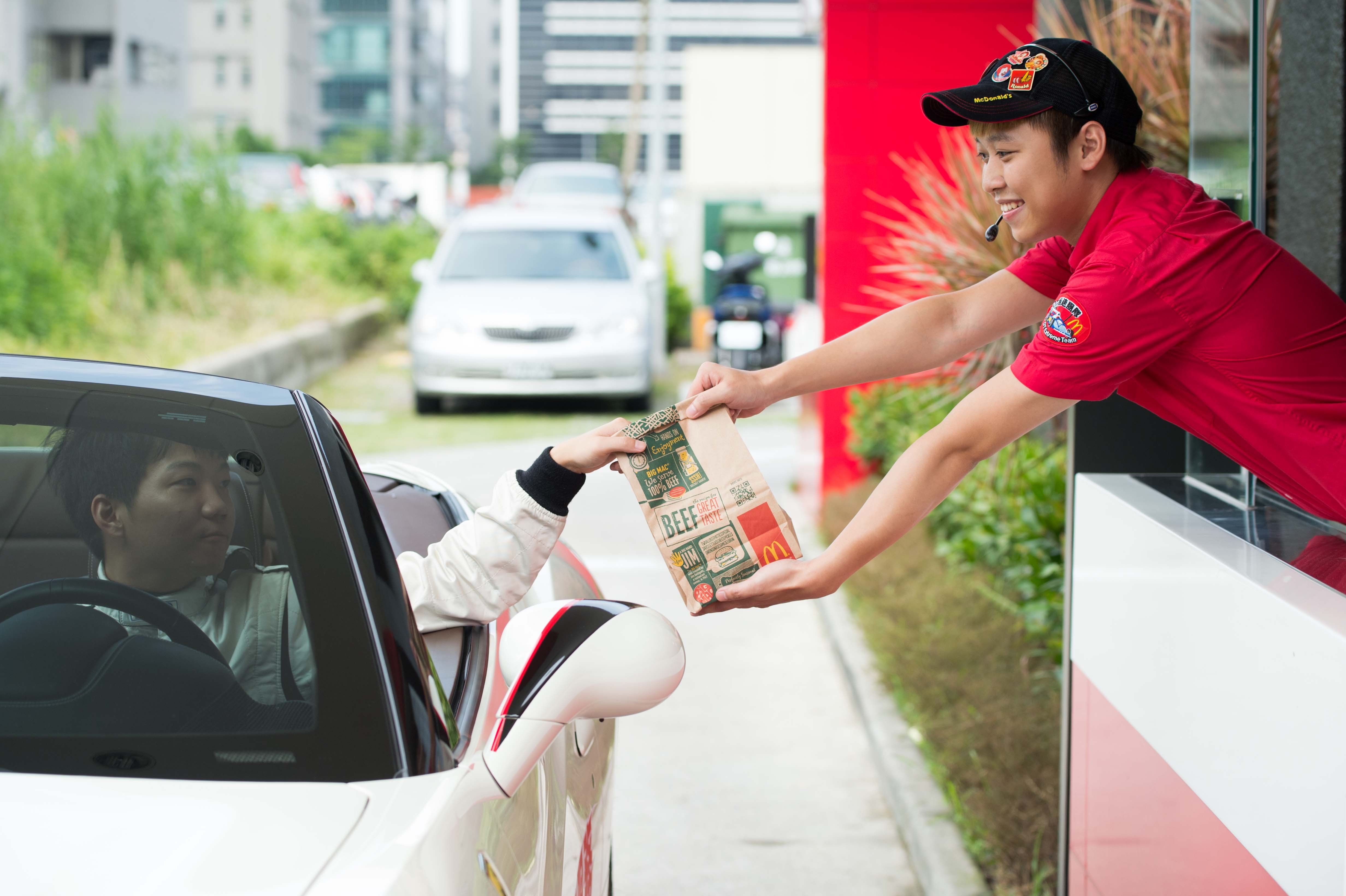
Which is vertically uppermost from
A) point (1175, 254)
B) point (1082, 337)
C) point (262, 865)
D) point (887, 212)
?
point (887, 212)

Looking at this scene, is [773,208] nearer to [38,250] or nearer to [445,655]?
[38,250]

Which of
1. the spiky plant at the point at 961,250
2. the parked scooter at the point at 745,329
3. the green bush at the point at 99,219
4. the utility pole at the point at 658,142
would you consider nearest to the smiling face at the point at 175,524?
the spiky plant at the point at 961,250

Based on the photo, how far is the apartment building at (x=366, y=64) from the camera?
98.4 m

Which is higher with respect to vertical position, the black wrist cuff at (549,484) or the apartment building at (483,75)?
the apartment building at (483,75)

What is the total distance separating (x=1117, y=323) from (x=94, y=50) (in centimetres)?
3855

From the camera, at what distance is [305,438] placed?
184 centimetres

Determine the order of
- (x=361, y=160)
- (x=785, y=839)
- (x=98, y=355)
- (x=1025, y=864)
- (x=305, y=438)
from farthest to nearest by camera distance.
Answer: (x=361, y=160) < (x=98, y=355) < (x=785, y=839) < (x=1025, y=864) < (x=305, y=438)

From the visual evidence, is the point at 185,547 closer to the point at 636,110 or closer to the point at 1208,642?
the point at 1208,642

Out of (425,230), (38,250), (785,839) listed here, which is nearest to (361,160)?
(425,230)

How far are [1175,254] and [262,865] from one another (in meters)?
1.44

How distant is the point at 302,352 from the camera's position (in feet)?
42.4

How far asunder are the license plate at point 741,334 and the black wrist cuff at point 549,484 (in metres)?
12.1

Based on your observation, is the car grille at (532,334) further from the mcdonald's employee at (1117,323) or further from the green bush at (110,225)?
the mcdonald's employee at (1117,323)

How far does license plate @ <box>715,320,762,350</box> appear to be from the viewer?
14281mm
